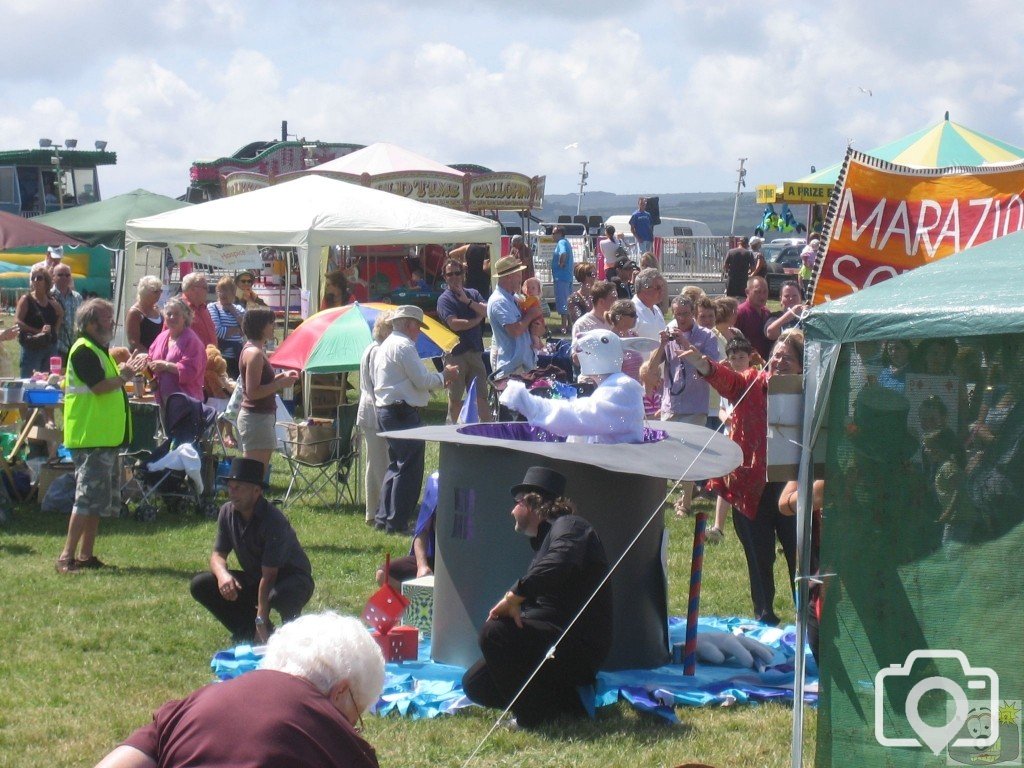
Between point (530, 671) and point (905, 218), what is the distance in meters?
2.71

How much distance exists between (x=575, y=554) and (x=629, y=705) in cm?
92

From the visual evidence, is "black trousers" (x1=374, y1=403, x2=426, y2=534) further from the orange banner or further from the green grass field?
the orange banner

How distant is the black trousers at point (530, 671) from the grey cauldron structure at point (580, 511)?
55cm

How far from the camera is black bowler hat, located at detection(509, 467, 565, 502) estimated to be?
591cm

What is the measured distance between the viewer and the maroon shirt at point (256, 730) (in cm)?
288

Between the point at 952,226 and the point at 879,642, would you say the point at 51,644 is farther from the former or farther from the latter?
the point at 952,226

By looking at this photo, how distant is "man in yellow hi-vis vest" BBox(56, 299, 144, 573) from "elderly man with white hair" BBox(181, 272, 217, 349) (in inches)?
125

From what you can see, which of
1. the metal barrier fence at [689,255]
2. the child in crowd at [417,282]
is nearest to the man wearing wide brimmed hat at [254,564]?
the child in crowd at [417,282]

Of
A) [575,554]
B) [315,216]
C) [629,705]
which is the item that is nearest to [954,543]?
[575,554]

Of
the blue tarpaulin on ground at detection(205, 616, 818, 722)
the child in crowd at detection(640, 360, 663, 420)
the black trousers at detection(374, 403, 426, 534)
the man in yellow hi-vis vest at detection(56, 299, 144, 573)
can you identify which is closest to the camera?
the blue tarpaulin on ground at detection(205, 616, 818, 722)

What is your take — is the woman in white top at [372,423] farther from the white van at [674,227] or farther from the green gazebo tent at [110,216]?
the white van at [674,227]

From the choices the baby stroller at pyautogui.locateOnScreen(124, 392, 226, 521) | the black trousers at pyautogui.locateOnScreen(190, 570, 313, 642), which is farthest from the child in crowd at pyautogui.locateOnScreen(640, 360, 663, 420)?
the black trousers at pyautogui.locateOnScreen(190, 570, 313, 642)

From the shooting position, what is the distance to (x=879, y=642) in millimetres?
4367

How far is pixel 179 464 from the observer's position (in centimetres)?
1032
